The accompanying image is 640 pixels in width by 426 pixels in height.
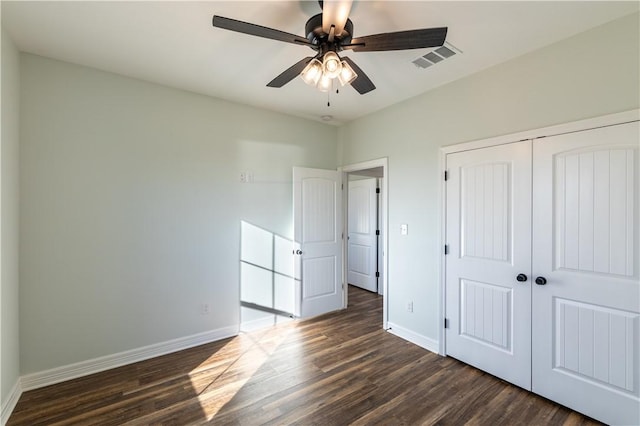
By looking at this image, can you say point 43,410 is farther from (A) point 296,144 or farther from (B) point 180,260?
(A) point 296,144

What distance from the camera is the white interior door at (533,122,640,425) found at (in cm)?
190

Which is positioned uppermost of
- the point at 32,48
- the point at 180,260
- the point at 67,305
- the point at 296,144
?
the point at 32,48

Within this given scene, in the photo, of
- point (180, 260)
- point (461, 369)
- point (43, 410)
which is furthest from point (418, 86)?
point (43, 410)

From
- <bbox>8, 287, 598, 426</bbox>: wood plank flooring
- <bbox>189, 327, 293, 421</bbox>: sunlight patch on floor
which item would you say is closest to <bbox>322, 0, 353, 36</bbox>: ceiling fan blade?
<bbox>8, 287, 598, 426</bbox>: wood plank flooring

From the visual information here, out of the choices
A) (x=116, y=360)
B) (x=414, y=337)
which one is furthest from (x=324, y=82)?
(x=116, y=360)

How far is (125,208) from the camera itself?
108 inches

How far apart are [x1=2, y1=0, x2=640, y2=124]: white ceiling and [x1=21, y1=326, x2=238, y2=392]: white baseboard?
8.80 feet

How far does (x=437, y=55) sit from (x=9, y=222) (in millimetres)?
3593

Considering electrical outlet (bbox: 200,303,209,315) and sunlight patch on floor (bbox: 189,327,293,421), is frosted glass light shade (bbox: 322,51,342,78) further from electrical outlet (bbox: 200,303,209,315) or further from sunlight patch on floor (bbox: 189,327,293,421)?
electrical outlet (bbox: 200,303,209,315)

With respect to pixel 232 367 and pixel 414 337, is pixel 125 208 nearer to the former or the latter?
pixel 232 367

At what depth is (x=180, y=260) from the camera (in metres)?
3.04

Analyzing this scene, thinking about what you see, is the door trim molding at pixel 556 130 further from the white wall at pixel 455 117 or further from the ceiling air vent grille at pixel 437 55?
the ceiling air vent grille at pixel 437 55

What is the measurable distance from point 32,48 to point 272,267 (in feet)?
9.78

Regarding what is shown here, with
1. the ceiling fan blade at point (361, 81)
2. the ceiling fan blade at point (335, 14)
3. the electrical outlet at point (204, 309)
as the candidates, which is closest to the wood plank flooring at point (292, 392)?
the electrical outlet at point (204, 309)
